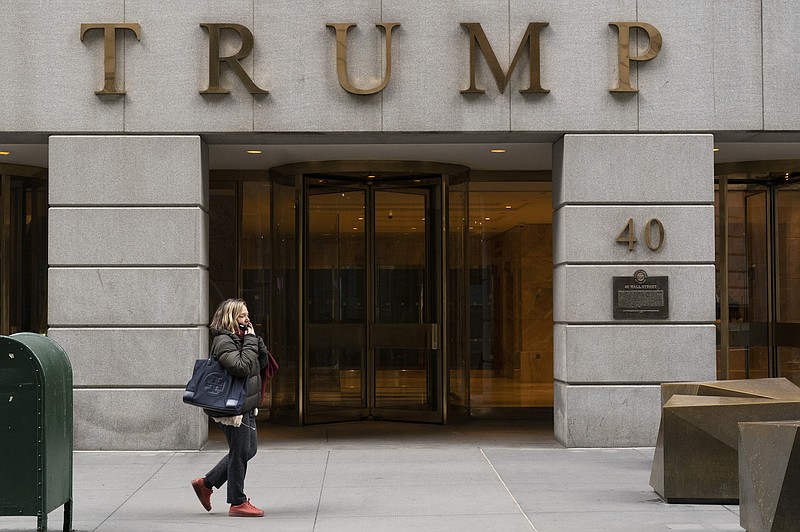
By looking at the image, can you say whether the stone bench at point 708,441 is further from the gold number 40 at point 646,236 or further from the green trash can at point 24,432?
the green trash can at point 24,432

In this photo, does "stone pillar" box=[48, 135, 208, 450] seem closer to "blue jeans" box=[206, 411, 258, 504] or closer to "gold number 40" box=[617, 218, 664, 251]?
"blue jeans" box=[206, 411, 258, 504]

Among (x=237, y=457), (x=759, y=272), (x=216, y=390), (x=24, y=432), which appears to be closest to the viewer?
(x=24, y=432)

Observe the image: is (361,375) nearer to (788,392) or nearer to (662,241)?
(662,241)

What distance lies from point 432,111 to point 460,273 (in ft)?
11.8

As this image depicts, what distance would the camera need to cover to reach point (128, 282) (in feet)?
39.2

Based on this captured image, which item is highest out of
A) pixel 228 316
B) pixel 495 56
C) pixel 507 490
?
pixel 495 56

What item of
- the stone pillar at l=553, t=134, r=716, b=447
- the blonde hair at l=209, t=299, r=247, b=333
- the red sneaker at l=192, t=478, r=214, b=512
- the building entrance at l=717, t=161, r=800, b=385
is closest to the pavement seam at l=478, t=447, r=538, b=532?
the stone pillar at l=553, t=134, r=716, b=447

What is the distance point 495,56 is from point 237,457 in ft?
19.1

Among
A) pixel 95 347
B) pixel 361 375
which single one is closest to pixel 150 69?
pixel 95 347

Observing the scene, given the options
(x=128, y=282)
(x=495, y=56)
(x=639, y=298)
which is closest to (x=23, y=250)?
(x=128, y=282)

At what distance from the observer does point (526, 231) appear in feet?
50.8

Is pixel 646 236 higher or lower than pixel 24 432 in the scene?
higher

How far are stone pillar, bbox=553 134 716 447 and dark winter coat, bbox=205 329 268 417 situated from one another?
15.6ft

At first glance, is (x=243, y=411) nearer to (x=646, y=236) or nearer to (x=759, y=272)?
(x=646, y=236)
